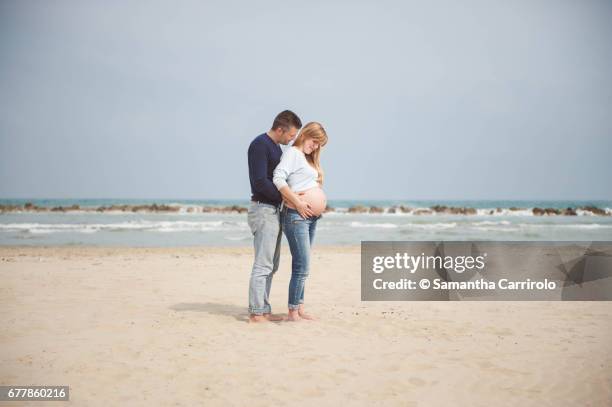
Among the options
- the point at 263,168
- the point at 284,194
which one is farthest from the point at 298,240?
the point at 263,168

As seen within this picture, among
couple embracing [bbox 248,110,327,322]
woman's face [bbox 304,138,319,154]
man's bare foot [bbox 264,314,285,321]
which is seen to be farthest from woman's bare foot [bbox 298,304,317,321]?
woman's face [bbox 304,138,319,154]

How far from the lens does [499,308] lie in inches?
249

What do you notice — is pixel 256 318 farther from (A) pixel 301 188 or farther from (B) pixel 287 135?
(B) pixel 287 135

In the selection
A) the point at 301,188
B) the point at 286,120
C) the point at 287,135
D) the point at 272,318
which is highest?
the point at 286,120

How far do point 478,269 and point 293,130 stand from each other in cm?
567

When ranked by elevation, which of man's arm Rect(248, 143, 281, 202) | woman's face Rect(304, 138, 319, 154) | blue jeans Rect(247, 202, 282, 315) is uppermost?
woman's face Rect(304, 138, 319, 154)

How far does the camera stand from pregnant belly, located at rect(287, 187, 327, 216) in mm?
5012

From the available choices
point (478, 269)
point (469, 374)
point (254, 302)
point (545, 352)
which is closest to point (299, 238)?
point (254, 302)

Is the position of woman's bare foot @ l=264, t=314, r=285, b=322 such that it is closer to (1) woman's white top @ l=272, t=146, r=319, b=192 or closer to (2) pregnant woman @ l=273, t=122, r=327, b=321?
(2) pregnant woman @ l=273, t=122, r=327, b=321

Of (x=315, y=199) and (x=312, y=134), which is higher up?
(x=312, y=134)

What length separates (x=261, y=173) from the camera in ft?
16.4

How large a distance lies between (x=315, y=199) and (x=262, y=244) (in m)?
0.72

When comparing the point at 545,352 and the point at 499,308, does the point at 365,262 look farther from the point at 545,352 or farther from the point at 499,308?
the point at 545,352

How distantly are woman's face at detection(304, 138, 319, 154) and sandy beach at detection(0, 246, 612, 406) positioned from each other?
180 centimetres
